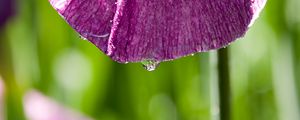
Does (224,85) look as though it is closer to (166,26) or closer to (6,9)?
(166,26)

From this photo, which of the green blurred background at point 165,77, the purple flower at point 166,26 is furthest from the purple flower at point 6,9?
the purple flower at point 166,26

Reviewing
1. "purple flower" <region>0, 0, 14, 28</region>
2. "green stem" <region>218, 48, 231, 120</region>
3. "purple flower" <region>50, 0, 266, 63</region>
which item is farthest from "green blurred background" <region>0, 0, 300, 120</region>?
"purple flower" <region>50, 0, 266, 63</region>

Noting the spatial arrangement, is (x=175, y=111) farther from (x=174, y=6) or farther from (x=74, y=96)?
(x=174, y=6)

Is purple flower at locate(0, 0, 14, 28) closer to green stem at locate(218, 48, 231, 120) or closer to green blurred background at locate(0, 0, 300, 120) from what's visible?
green blurred background at locate(0, 0, 300, 120)

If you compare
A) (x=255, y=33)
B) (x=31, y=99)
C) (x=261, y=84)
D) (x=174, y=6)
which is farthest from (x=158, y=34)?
(x=255, y=33)

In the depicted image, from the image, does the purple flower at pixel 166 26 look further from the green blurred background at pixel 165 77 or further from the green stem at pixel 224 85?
A: the green blurred background at pixel 165 77

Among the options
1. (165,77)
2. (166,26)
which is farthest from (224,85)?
(165,77)
